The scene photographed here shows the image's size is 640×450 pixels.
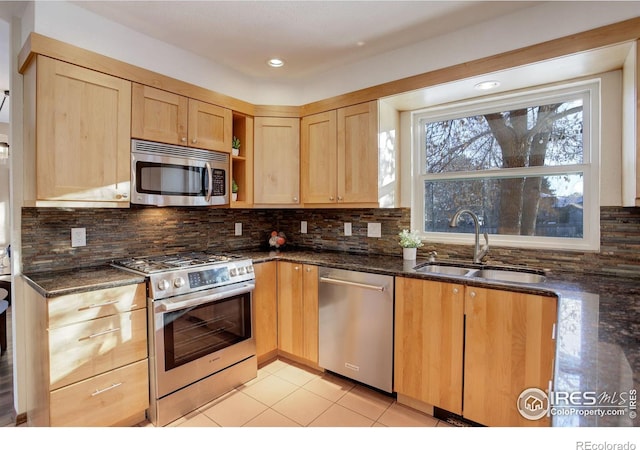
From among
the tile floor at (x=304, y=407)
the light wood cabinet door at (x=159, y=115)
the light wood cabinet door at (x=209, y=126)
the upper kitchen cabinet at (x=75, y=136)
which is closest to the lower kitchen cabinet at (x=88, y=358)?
the tile floor at (x=304, y=407)

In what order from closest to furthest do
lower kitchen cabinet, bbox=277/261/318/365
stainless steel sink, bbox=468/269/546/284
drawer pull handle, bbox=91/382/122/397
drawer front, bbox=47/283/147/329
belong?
drawer front, bbox=47/283/147/329 → drawer pull handle, bbox=91/382/122/397 → stainless steel sink, bbox=468/269/546/284 → lower kitchen cabinet, bbox=277/261/318/365

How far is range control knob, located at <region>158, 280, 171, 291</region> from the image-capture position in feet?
6.37

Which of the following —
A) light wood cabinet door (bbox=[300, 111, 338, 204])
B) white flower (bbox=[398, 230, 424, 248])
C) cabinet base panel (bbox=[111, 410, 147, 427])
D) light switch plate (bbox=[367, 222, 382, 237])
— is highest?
light wood cabinet door (bbox=[300, 111, 338, 204])

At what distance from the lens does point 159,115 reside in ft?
7.45

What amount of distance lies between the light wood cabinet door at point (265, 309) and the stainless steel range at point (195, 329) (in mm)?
116

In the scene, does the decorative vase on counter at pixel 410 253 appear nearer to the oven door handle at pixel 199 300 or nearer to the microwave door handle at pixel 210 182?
the oven door handle at pixel 199 300

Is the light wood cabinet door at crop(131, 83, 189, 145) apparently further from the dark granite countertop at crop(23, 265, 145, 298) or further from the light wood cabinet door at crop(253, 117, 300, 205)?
the dark granite countertop at crop(23, 265, 145, 298)

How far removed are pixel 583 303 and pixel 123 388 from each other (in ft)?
7.57

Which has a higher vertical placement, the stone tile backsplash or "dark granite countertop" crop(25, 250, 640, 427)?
the stone tile backsplash

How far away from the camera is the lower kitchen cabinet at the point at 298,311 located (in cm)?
256

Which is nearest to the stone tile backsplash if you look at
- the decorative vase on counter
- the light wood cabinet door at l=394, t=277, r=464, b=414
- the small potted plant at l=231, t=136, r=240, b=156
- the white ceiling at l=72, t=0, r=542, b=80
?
the decorative vase on counter

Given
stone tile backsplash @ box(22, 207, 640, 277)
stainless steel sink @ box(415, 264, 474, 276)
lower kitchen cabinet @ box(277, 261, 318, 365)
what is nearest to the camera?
stone tile backsplash @ box(22, 207, 640, 277)

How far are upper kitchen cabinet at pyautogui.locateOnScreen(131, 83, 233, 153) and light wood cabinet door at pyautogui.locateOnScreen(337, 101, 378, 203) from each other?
36.3 inches

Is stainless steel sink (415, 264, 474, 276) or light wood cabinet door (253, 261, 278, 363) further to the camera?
light wood cabinet door (253, 261, 278, 363)
